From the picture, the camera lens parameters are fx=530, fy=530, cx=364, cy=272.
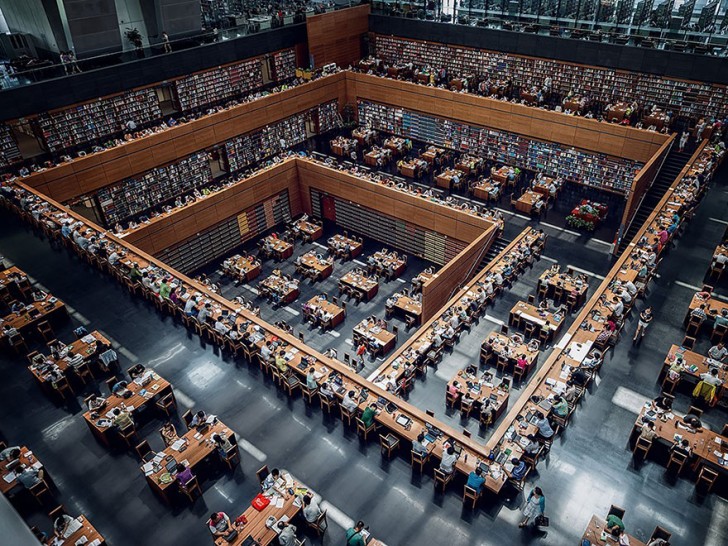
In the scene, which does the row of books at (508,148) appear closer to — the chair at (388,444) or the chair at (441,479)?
the chair at (388,444)

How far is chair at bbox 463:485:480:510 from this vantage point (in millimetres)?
8747

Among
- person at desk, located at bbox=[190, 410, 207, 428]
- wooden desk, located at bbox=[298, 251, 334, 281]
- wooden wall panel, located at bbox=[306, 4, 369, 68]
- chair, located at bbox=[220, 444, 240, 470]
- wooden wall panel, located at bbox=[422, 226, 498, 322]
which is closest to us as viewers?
chair, located at bbox=[220, 444, 240, 470]

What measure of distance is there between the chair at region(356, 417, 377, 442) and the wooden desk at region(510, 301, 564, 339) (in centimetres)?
572

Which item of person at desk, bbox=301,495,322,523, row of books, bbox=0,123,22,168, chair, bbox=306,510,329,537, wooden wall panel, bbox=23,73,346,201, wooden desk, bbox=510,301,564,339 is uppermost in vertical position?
row of books, bbox=0,123,22,168

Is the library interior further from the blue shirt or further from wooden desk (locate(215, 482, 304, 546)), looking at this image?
the blue shirt

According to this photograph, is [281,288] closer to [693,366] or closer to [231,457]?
[231,457]

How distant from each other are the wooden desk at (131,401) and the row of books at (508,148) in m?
16.5

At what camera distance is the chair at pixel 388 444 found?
9.66 m

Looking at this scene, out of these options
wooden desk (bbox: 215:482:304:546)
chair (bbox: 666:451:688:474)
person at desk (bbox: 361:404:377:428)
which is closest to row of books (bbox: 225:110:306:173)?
person at desk (bbox: 361:404:377:428)

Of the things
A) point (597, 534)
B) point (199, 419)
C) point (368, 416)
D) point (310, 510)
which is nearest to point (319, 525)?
point (310, 510)

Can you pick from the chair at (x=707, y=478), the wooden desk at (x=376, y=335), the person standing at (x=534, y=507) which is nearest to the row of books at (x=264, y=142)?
the wooden desk at (x=376, y=335)

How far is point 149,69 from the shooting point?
63.7ft

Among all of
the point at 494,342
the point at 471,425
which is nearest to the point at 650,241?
the point at 494,342

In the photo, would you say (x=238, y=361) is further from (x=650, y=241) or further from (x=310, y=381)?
(x=650, y=241)
